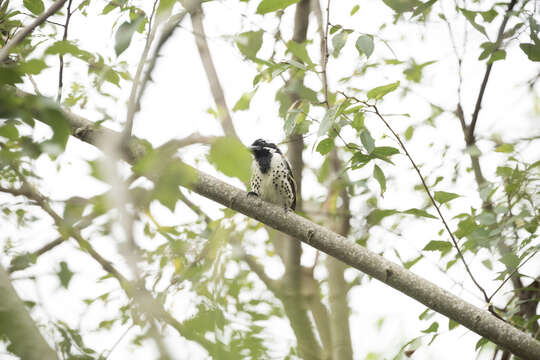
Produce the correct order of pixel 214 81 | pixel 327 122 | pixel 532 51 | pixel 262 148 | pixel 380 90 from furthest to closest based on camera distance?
pixel 262 148
pixel 214 81
pixel 532 51
pixel 380 90
pixel 327 122

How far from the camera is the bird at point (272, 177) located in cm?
405

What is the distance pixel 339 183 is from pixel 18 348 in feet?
9.69

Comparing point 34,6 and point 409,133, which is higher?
A: point 409,133

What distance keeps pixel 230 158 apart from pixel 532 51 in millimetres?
2123

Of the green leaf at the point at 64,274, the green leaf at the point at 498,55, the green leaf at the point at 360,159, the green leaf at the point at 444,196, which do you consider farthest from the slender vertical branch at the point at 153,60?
the green leaf at the point at 498,55

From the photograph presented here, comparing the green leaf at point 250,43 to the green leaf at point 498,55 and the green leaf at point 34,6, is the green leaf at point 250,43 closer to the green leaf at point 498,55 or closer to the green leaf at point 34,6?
the green leaf at point 34,6

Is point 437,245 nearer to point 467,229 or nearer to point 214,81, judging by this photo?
point 467,229

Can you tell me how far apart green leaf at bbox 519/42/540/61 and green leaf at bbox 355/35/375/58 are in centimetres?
80

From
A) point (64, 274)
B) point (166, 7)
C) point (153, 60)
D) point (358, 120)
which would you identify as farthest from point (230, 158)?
point (358, 120)

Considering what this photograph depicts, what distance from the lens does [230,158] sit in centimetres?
88

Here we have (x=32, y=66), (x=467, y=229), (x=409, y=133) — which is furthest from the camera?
(x=409, y=133)

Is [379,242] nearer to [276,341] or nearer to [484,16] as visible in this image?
[484,16]

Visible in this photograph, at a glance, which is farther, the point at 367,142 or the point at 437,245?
the point at 437,245

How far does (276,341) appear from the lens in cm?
184
